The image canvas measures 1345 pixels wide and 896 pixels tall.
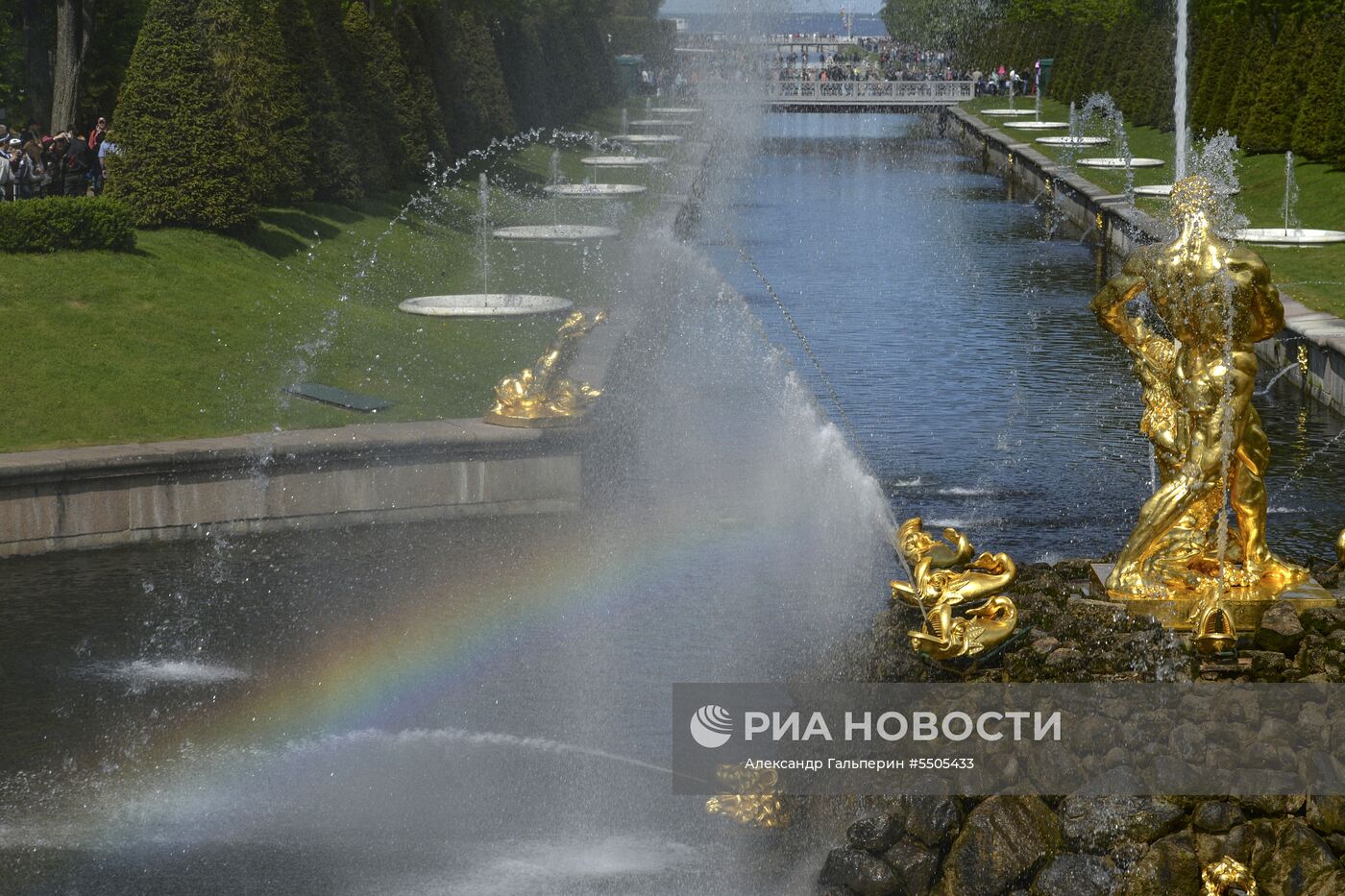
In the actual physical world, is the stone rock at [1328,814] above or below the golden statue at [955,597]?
below

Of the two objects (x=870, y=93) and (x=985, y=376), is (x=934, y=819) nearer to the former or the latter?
(x=985, y=376)

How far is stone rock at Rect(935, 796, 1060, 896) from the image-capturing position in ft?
25.9

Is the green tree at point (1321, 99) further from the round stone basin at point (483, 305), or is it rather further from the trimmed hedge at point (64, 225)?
the trimmed hedge at point (64, 225)

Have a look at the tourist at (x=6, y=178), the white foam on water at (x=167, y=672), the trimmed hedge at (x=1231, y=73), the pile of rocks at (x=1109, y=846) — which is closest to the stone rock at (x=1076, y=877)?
the pile of rocks at (x=1109, y=846)

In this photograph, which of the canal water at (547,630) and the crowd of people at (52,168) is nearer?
the canal water at (547,630)

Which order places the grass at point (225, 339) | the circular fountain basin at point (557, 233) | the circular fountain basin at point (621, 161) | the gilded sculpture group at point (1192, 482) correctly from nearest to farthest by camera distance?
the gilded sculpture group at point (1192, 482)
the grass at point (225, 339)
the circular fountain basin at point (557, 233)
the circular fountain basin at point (621, 161)

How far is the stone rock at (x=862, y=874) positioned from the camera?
8148 millimetres

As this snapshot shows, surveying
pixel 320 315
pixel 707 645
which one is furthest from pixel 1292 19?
pixel 707 645

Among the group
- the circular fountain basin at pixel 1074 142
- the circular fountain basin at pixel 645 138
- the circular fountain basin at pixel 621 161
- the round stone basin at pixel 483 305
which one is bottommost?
the round stone basin at pixel 483 305

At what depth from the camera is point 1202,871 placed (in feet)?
25.1

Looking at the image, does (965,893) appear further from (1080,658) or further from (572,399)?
(572,399)

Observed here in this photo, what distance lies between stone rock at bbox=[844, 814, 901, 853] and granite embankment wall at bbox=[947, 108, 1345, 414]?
13.3 ft

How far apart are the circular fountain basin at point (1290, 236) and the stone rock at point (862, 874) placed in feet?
70.6

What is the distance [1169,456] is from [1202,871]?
228 centimetres
